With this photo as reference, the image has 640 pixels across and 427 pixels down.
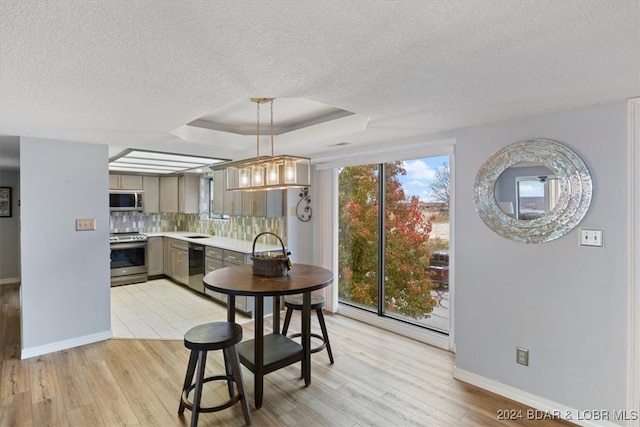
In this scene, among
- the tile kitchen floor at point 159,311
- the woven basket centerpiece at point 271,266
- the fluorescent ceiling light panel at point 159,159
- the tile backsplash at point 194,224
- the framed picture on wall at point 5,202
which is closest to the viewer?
the woven basket centerpiece at point 271,266

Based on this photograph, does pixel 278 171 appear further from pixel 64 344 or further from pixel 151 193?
pixel 151 193

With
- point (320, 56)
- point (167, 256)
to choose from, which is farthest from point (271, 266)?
point (167, 256)

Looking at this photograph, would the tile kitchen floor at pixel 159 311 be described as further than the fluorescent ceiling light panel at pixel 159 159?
No

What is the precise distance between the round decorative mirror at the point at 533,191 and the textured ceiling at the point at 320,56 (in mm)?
324

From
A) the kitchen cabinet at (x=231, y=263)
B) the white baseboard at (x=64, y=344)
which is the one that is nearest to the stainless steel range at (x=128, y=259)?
the kitchen cabinet at (x=231, y=263)

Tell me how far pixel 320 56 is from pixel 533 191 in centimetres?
189

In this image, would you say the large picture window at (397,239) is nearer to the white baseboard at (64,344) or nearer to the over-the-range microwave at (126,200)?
the white baseboard at (64,344)

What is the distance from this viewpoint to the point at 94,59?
1511 mm

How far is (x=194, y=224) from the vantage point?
22.6 ft

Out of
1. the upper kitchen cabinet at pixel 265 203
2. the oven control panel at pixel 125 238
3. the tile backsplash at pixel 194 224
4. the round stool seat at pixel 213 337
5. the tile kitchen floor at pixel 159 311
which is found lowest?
the tile kitchen floor at pixel 159 311

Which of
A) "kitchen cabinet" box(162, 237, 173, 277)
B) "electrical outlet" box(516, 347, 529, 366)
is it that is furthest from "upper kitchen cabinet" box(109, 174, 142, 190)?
"electrical outlet" box(516, 347, 529, 366)

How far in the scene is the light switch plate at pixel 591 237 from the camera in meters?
2.15

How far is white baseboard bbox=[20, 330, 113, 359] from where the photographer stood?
318 cm

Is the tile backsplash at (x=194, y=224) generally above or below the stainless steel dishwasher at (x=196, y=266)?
above
